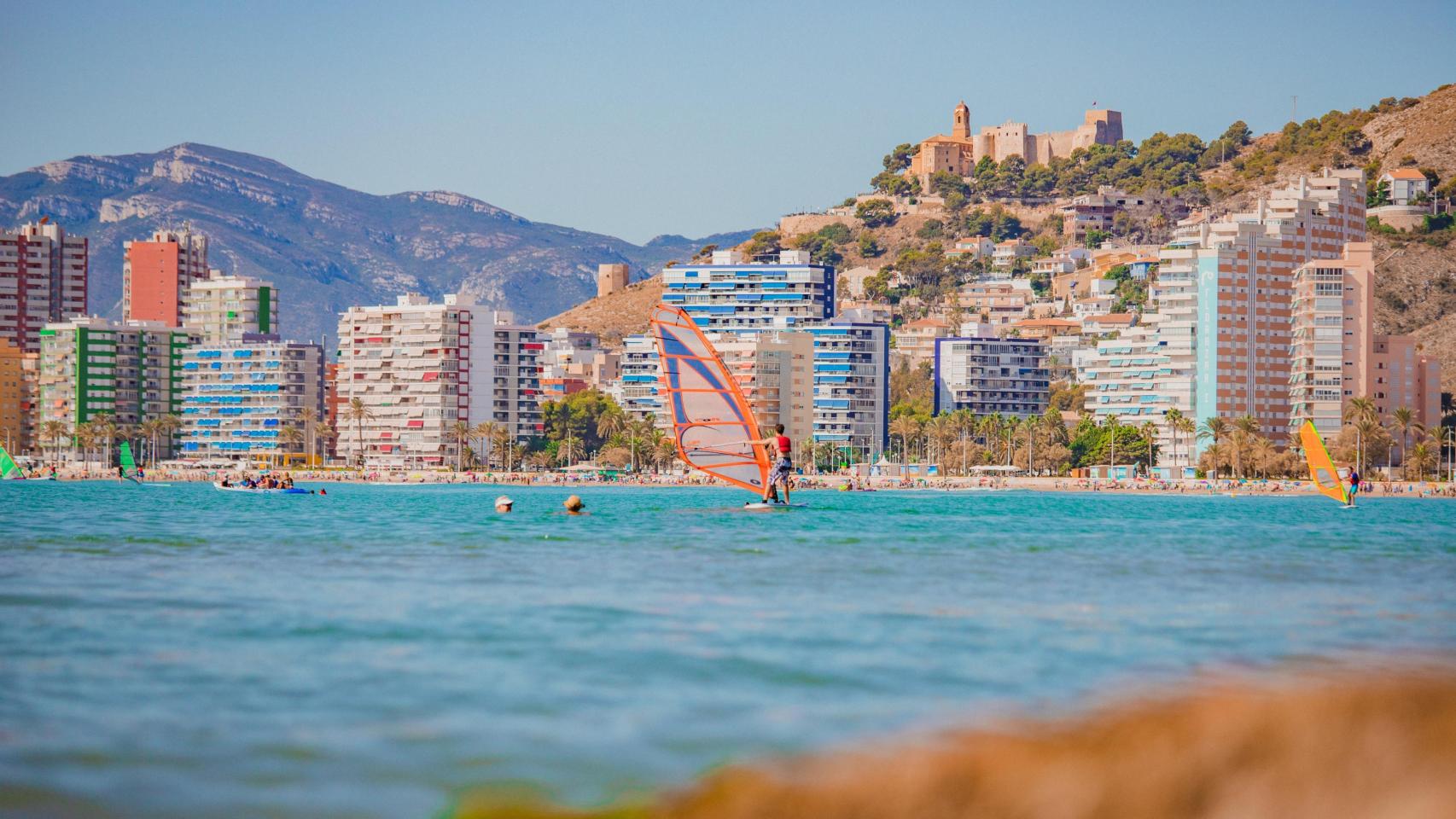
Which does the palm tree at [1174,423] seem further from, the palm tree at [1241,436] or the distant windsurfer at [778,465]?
the distant windsurfer at [778,465]

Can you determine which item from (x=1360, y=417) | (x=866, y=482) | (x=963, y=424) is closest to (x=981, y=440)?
(x=963, y=424)

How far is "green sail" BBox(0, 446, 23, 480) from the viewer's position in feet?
444

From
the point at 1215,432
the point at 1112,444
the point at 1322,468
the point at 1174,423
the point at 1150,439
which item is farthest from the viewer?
the point at 1150,439

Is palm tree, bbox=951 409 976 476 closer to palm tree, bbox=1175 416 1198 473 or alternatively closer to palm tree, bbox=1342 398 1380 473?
palm tree, bbox=1175 416 1198 473

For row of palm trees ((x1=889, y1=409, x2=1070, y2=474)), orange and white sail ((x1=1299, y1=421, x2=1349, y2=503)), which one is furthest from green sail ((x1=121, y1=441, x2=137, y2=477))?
orange and white sail ((x1=1299, y1=421, x2=1349, y2=503))

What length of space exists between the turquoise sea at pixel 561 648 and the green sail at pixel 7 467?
10548 cm

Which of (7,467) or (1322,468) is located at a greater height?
(1322,468)

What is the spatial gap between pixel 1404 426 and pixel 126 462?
127 m

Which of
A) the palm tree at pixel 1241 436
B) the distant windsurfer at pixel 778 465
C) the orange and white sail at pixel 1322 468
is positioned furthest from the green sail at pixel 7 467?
the palm tree at pixel 1241 436

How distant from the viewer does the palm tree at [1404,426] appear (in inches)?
5846

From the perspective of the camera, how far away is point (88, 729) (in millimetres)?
12789

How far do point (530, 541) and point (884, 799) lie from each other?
102ft

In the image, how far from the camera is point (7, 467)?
14512 centimetres

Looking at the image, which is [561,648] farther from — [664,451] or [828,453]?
[828,453]
